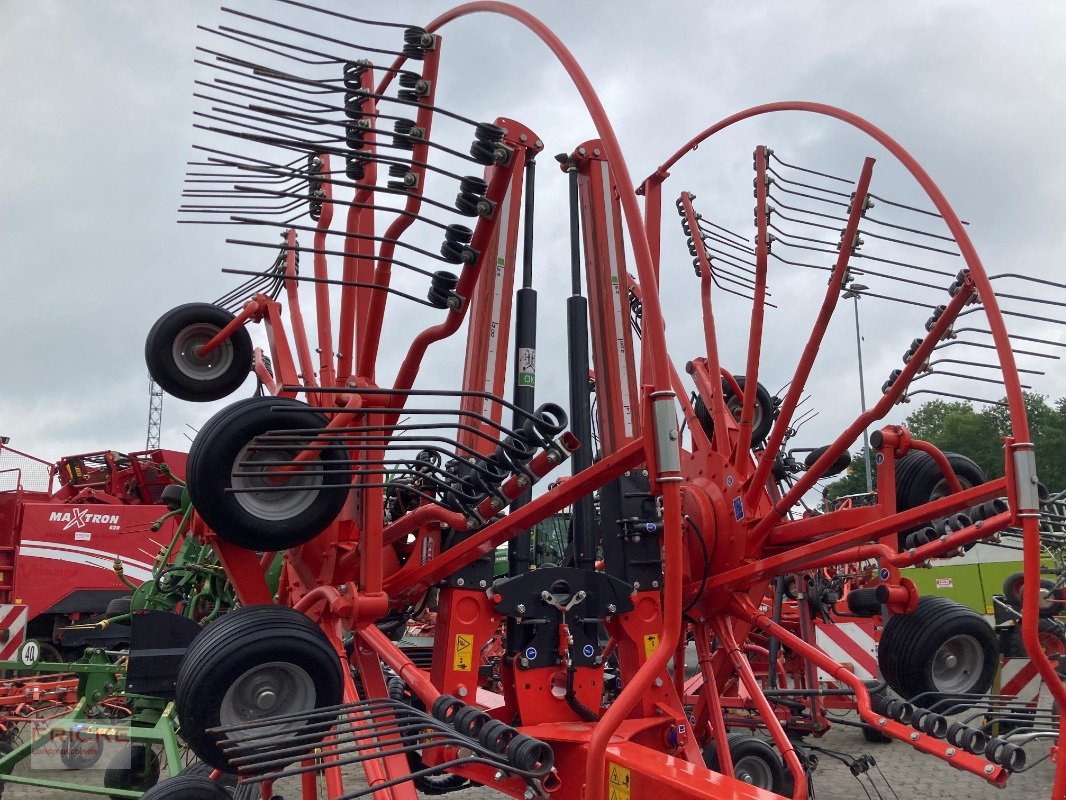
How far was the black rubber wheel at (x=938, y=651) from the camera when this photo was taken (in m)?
5.61

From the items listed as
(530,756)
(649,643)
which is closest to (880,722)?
(649,643)

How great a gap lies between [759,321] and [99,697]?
20.6ft

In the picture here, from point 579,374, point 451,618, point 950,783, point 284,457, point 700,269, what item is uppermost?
point 700,269

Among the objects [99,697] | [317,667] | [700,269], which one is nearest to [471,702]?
[317,667]

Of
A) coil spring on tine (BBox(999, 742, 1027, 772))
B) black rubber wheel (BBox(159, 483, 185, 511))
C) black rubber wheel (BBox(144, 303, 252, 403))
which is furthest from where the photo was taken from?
black rubber wheel (BBox(159, 483, 185, 511))

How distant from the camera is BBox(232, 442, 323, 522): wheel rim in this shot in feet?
12.9

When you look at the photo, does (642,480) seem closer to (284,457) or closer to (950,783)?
(284,457)

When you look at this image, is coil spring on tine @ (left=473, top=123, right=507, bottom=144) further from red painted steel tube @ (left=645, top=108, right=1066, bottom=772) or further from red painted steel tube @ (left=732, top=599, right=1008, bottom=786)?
red painted steel tube @ (left=732, top=599, right=1008, bottom=786)

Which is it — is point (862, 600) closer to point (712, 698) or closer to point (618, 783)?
point (712, 698)

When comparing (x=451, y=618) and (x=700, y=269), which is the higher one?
(x=700, y=269)

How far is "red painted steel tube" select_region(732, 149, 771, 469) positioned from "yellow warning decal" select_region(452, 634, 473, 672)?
108 inches

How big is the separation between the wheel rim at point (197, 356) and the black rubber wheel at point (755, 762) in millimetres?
4469

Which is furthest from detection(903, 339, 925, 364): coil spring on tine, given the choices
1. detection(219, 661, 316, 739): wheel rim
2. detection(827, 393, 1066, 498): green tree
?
detection(827, 393, 1066, 498): green tree

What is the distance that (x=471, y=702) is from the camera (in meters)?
4.62
